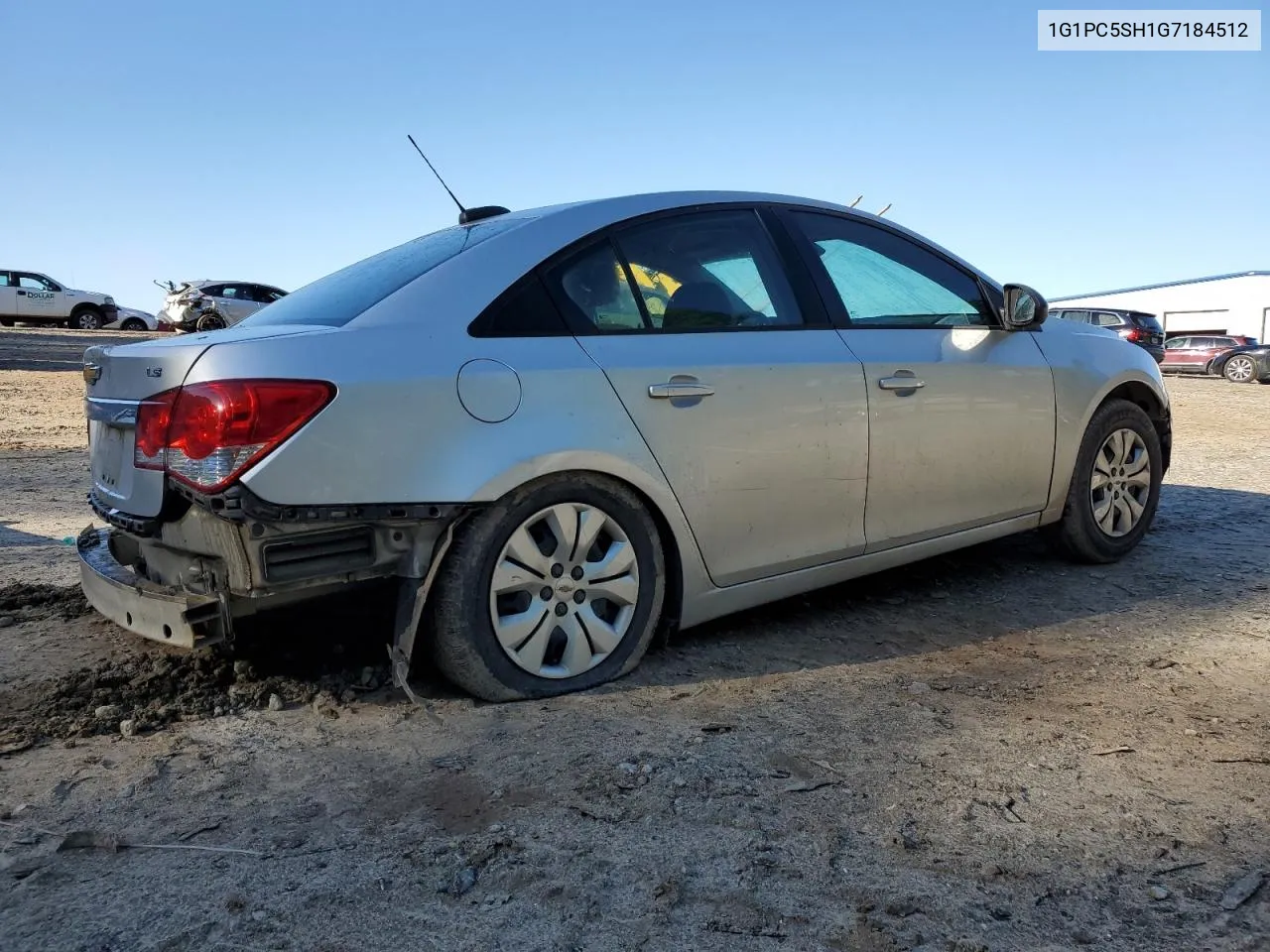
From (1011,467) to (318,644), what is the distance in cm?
280

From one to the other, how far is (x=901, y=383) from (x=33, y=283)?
31.1m

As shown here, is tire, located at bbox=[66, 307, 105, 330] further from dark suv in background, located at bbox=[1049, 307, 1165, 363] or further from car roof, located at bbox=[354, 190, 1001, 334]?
car roof, located at bbox=[354, 190, 1001, 334]

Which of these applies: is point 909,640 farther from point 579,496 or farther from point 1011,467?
point 579,496

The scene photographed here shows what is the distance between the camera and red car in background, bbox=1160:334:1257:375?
2672 centimetres

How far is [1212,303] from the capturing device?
159 ft

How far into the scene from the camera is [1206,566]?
4.70 m

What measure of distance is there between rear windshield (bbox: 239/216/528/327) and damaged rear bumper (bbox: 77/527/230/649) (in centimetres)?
85

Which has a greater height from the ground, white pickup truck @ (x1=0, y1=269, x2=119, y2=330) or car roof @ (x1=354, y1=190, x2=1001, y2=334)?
white pickup truck @ (x1=0, y1=269, x2=119, y2=330)

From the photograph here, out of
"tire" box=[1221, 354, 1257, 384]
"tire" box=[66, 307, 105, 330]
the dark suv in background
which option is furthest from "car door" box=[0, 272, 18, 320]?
"tire" box=[1221, 354, 1257, 384]

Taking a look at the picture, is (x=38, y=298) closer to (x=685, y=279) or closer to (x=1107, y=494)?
(x=685, y=279)

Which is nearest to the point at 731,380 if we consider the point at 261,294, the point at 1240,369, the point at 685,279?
the point at 685,279

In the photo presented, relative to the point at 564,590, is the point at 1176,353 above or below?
above

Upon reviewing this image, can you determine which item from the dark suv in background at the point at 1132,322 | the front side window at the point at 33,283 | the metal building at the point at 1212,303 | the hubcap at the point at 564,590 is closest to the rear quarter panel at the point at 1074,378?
the hubcap at the point at 564,590

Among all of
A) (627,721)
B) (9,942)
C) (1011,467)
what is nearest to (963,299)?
(1011,467)
